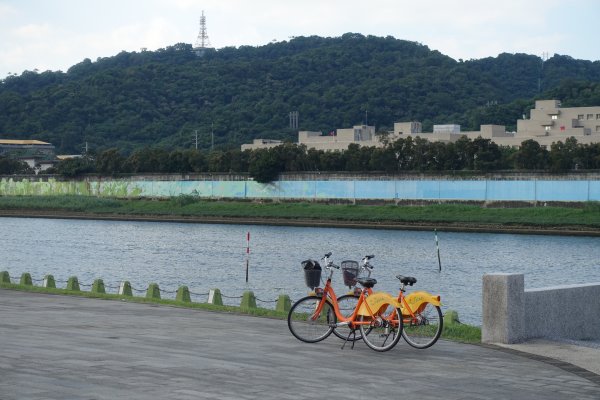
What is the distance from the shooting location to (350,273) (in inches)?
696

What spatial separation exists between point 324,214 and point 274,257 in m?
38.0

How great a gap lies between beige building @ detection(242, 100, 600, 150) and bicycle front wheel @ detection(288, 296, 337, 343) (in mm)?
123802

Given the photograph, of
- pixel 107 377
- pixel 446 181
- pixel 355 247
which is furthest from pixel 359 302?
pixel 446 181

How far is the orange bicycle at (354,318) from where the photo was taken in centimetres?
1587

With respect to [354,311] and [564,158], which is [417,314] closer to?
[354,311]

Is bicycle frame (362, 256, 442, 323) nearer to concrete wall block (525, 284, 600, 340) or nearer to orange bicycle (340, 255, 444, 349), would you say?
orange bicycle (340, 255, 444, 349)

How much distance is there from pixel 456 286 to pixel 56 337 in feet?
109

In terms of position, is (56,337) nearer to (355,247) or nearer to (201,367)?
(201,367)

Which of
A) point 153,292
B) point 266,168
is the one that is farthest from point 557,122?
point 153,292

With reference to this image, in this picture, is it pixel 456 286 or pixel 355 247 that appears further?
pixel 355 247

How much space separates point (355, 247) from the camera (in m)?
74.6

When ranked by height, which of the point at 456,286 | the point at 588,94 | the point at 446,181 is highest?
the point at 588,94

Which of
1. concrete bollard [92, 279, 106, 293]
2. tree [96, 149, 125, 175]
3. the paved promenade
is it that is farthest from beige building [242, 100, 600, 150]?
the paved promenade

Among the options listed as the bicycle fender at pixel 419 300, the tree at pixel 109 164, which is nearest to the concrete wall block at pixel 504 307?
the bicycle fender at pixel 419 300
